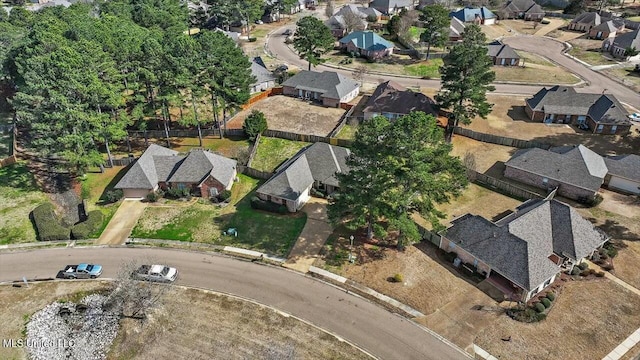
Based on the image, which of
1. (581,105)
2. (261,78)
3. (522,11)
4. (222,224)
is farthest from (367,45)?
(222,224)

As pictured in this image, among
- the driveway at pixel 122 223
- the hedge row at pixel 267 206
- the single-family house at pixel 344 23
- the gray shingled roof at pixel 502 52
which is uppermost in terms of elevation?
the single-family house at pixel 344 23

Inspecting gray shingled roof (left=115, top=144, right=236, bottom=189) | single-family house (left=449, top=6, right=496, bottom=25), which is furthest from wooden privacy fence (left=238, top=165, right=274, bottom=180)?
single-family house (left=449, top=6, right=496, bottom=25)

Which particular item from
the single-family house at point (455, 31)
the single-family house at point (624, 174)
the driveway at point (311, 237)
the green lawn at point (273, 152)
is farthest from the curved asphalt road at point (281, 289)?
the single-family house at point (455, 31)

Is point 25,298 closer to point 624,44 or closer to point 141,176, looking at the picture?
point 141,176

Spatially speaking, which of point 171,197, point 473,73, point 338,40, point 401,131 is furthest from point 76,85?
point 338,40

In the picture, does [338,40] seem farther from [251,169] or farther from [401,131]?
[401,131]

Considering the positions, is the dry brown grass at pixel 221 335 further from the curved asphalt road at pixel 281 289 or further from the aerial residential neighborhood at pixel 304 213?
the curved asphalt road at pixel 281 289

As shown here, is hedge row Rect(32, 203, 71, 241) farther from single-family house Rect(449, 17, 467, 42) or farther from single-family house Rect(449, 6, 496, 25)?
single-family house Rect(449, 6, 496, 25)

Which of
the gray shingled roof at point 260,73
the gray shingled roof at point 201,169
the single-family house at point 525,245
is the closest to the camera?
the single-family house at point 525,245
